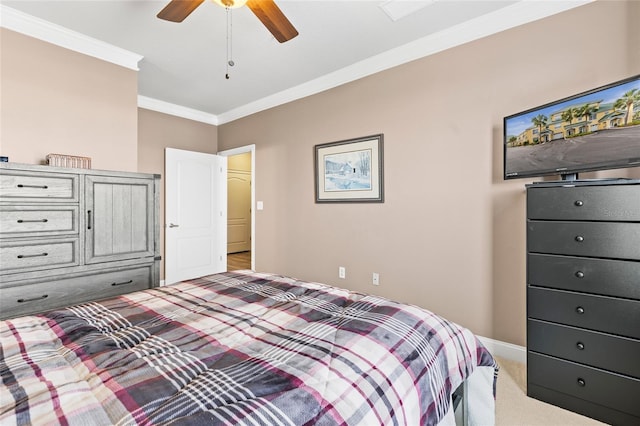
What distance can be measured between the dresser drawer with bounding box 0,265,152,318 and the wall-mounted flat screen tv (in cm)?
315

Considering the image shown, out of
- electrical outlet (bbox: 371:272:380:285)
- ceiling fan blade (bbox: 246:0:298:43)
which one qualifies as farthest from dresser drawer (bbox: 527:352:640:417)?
ceiling fan blade (bbox: 246:0:298:43)

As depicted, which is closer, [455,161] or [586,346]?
[586,346]

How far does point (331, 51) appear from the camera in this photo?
2.94m

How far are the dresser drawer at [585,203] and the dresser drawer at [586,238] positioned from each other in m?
0.04

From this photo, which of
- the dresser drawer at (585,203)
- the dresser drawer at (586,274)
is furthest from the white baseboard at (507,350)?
the dresser drawer at (585,203)

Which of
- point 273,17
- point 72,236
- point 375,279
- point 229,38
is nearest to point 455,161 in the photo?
point 375,279

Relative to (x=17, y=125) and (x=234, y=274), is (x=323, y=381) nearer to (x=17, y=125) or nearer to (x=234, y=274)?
(x=234, y=274)

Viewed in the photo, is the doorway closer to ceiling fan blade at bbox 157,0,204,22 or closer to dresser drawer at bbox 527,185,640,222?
ceiling fan blade at bbox 157,0,204,22

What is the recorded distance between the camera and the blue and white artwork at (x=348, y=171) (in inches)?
126

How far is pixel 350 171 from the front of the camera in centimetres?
334

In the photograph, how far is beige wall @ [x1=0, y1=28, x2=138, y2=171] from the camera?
2451mm

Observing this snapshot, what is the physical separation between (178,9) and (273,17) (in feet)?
1.86

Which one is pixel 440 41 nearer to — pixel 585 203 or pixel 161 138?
pixel 585 203

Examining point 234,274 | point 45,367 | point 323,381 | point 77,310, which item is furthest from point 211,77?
point 323,381
